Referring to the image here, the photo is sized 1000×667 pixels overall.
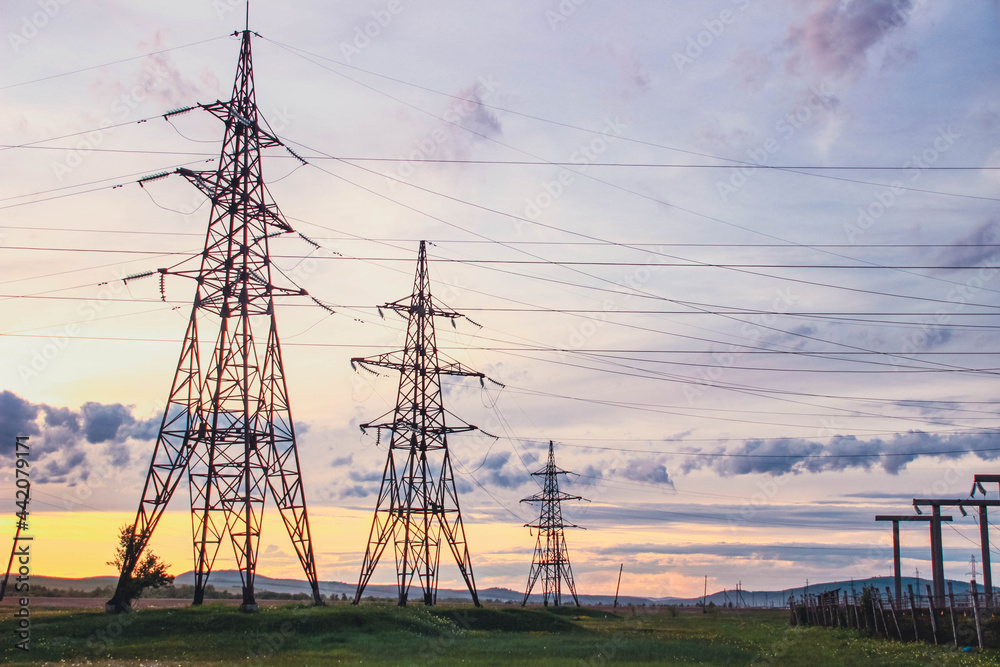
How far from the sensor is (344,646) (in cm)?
3938

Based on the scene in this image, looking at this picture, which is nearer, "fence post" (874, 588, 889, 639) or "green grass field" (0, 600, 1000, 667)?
"green grass field" (0, 600, 1000, 667)

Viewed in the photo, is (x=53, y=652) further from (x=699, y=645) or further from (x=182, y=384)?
(x=699, y=645)

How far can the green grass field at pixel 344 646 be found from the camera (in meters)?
33.3

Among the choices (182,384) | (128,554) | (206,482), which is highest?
(182,384)

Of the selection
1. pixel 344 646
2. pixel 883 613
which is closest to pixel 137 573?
pixel 344 646

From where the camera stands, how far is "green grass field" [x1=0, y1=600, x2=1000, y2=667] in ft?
109

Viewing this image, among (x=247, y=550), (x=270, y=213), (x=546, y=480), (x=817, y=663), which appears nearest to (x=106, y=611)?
(x=247, y=550)

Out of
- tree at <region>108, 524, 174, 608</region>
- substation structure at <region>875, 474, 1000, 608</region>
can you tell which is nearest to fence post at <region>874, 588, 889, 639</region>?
substation structure at <region>875, 474, 1000, 608</region>

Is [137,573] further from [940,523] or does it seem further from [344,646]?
[940,523]

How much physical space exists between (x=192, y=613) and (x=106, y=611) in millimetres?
4806

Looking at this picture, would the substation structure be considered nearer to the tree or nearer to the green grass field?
the green grass field

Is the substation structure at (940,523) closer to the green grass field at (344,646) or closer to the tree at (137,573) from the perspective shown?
the green grass field at (344,646)

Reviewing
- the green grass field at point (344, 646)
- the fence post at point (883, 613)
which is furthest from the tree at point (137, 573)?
the fence post at point (883, 613)

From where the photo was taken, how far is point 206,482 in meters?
44.5
